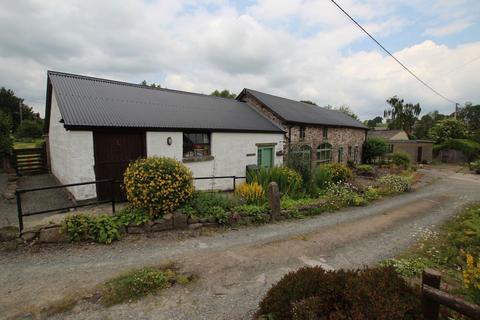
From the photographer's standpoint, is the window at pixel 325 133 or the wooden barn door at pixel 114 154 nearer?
the wooden barn door at pixel 114 154

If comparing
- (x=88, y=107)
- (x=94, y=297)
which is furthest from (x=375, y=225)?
(x=88, y=107)

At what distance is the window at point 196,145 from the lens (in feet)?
35.7

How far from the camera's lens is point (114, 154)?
8.71m

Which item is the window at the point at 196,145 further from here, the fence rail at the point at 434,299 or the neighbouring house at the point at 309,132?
the fence rail at the point at 434,299

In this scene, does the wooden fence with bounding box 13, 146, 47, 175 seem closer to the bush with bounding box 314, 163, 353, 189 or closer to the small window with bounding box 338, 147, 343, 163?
the bush with bounding box 314, 163, 353, 189

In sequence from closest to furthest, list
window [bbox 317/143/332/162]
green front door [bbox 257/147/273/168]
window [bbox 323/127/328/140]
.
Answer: green front door [bbox 257/147/273/168] < window [bbox 317/143/332/162] < window [bbox 323/127/328/140]

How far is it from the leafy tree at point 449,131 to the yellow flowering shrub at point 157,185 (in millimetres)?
40944

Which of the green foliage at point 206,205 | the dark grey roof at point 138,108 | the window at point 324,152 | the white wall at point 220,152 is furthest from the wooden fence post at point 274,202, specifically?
the window at point 324,152

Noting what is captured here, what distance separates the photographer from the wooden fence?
46.0 feet

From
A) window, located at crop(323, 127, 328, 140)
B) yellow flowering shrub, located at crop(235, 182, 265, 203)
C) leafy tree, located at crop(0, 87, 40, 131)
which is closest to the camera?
yellow flowering shrub, located at crop(235, 182, 265, 203)

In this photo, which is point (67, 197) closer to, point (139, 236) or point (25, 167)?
point (139, 236)

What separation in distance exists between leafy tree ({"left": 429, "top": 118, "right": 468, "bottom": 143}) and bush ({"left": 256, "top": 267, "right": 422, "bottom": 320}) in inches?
1621

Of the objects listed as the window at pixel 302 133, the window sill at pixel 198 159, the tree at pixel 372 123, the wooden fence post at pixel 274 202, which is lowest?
the wooden fence post at pixel 274 202

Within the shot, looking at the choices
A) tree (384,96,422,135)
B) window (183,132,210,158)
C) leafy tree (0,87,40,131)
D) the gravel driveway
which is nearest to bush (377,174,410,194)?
the gravel driveway
